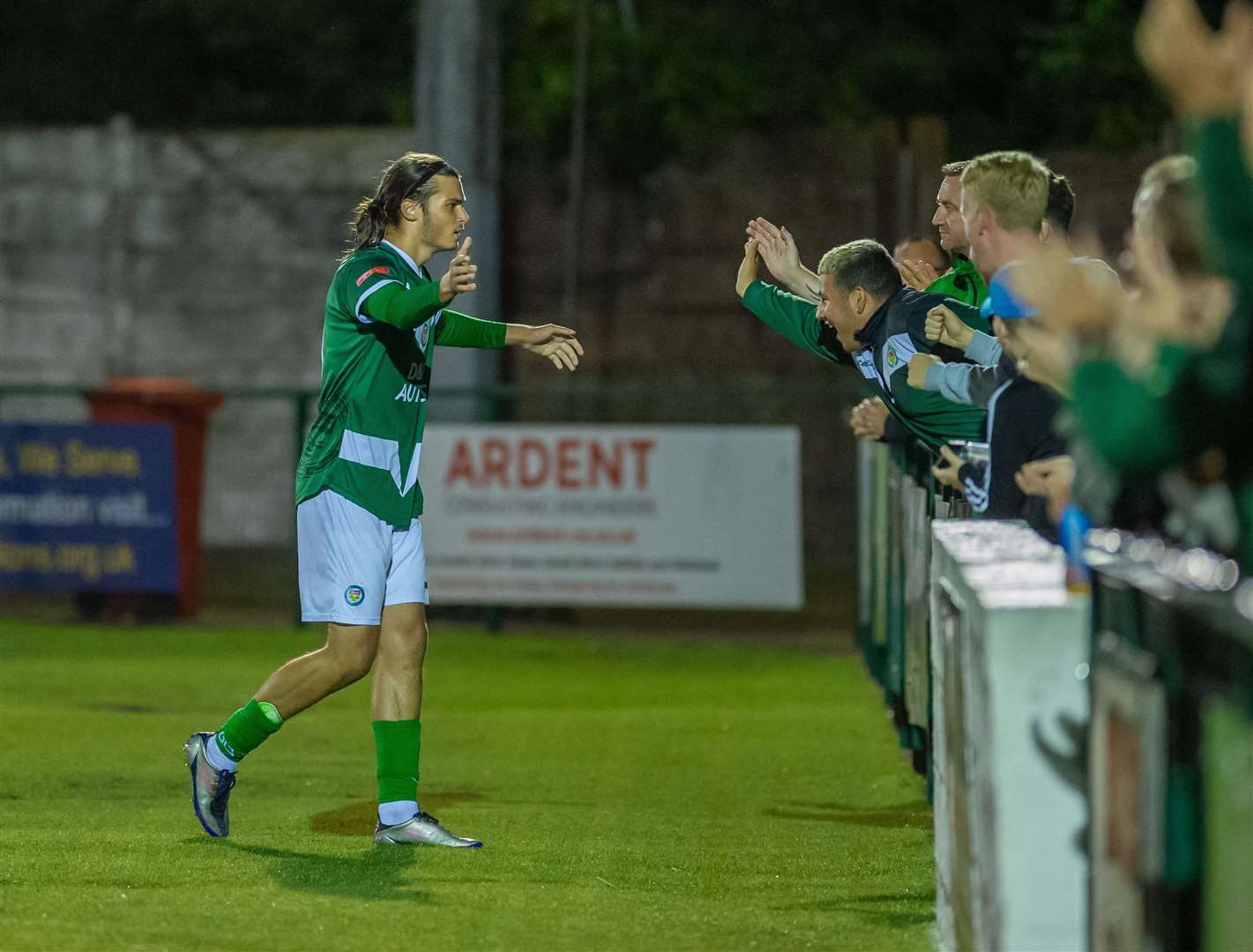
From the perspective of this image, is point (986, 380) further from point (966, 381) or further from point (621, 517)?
point (621, 517)

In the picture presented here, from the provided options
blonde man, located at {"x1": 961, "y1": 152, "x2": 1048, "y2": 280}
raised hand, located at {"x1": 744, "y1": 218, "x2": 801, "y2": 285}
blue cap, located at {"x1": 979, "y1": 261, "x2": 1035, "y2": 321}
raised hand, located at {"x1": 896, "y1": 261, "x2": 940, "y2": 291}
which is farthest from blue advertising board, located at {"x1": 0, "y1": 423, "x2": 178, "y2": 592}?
blue cap, located at {"x1": 979, "y1": 261, "x2": 1035, "y2": 321}

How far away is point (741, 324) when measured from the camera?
18047mm

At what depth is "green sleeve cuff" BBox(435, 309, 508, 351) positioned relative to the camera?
686 cm

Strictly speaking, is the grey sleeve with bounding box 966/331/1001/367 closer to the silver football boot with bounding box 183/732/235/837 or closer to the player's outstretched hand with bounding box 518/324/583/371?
the player's outstretched hand with bounding box 518/324/583/371

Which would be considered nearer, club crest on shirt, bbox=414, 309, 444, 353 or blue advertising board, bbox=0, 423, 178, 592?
club crest on shirt, bbox=414, 309, 444, 353

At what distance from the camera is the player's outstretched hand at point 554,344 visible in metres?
6.68

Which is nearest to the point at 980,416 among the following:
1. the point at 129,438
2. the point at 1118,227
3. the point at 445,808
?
the point at 445,808

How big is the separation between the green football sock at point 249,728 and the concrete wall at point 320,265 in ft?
29.6

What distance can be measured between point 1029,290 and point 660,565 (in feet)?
34.7

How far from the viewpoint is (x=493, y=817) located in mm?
6883

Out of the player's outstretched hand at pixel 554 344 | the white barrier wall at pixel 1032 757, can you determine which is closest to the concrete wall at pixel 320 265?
the player's outstretched hand at pixel 554 344

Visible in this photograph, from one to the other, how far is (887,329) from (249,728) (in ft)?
7.54

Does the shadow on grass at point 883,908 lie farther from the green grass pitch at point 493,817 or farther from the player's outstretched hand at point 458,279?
the player's outstretched hand at point 458,279

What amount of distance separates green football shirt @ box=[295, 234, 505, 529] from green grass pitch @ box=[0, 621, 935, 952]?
42.7 inches
